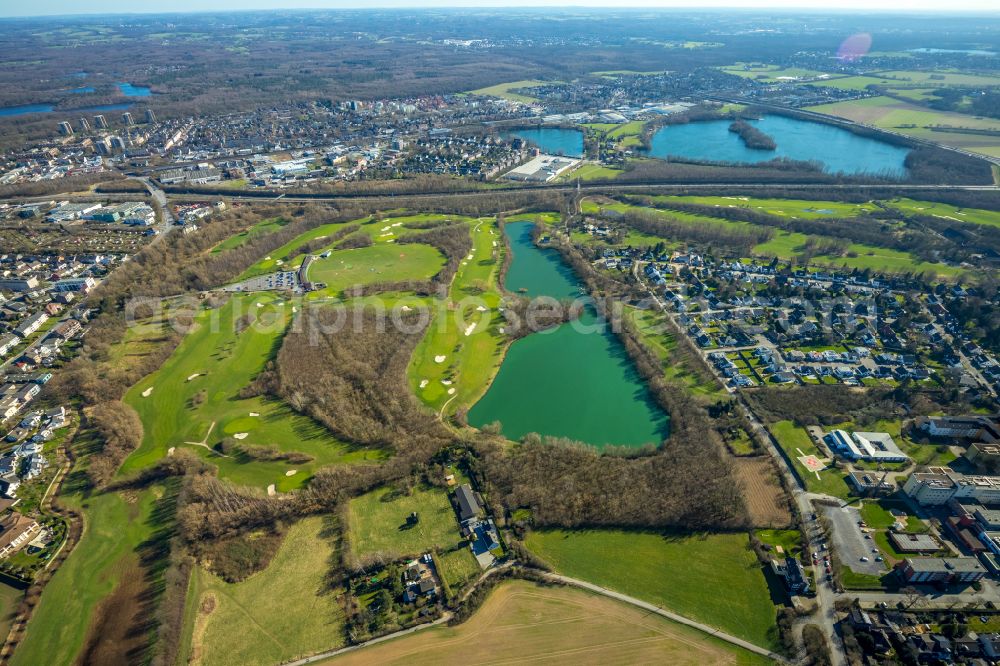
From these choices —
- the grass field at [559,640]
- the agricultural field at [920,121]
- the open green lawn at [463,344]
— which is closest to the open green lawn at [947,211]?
the agricultural field at [920,121]

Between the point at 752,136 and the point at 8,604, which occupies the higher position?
the point at 752,136

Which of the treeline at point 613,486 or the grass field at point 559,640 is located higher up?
the treeline at point 613,486

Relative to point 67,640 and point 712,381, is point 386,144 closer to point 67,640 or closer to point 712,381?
point 712,381

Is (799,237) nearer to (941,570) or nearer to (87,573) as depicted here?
(941,570)

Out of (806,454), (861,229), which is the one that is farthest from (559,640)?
(861,229)

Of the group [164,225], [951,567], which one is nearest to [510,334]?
[951,567]

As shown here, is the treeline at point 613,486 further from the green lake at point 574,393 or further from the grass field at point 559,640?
the grass field at point 559,640
